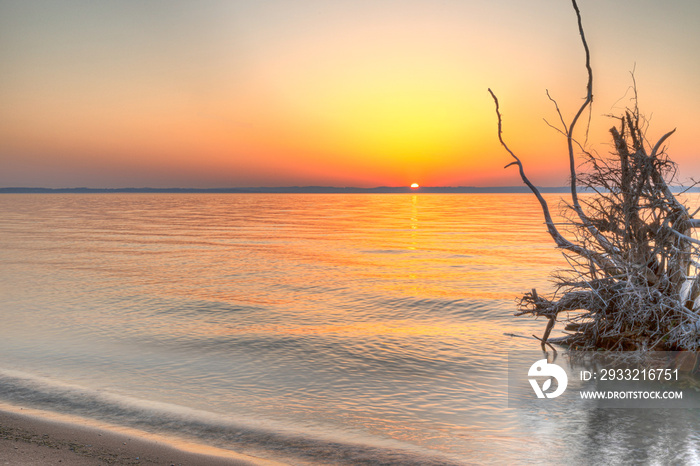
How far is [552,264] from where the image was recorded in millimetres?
22359

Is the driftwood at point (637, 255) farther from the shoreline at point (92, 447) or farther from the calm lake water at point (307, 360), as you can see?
the shoreline at point (92, 447)

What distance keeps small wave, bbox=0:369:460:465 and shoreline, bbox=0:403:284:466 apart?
11.5 inches

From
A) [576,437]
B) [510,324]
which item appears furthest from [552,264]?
[576,437]

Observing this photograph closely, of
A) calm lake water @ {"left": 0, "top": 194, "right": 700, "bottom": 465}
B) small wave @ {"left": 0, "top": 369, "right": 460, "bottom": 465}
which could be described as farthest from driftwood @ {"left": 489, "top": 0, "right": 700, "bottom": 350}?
small wave @ {"left": 0, "top": 369, "right": 460, "bottom": 465}

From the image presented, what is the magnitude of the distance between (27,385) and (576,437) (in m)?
8.25

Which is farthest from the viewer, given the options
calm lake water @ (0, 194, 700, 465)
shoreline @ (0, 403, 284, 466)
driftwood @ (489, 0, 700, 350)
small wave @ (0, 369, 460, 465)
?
driftwood @ (489, 0, 700, 350)

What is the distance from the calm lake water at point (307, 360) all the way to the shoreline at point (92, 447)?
36 centimetres

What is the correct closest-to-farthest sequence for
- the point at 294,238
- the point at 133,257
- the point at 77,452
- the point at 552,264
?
the point at 77,452
the point at 552,264
the point at 133,257
the point at 294,238

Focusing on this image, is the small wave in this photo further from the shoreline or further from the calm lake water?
the shoreline

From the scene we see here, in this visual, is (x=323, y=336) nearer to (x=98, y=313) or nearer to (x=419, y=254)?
(x=98, y=313)

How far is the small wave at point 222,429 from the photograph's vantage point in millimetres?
5875

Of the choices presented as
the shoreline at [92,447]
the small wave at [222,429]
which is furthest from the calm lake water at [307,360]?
the shoreline at [92,447]

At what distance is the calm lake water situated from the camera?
641cm

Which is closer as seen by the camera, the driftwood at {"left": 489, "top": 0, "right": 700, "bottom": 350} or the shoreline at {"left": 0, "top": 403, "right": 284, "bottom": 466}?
the shoreline at {"left": 0, "top": 403, "right": 284, "bottom": 466}
